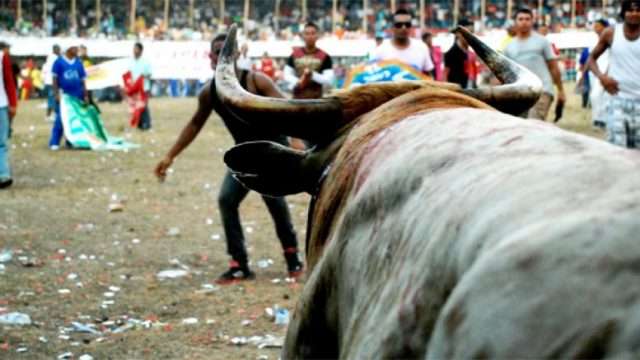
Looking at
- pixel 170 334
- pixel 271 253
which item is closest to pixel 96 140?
pixel 271 253

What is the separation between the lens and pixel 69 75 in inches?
822

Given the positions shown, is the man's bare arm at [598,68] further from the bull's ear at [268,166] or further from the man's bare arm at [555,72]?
the bull's ear at [268,166]

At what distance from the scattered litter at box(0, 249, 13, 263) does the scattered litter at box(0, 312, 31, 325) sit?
2105mm

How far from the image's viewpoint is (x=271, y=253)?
1019cm

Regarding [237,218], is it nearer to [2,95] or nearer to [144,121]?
[2,95]

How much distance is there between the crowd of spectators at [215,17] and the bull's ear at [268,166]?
133ft

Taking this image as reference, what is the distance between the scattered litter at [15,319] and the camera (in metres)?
7.54

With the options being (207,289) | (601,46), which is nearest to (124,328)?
(207,289)

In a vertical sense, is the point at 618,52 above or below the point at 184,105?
above

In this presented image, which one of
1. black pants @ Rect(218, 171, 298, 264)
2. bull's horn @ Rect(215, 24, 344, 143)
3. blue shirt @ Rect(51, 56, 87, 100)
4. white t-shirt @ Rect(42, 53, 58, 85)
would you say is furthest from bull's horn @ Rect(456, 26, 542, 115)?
white t-shirt @ Rect(42, 53, 58, 85)

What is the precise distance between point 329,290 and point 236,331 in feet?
16.1

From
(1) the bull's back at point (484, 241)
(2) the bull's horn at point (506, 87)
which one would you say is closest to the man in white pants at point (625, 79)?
(2) the bull's horn at point (506, 87)

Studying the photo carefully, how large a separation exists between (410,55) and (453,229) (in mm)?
9855

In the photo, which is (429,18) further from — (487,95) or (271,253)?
(487,95)
